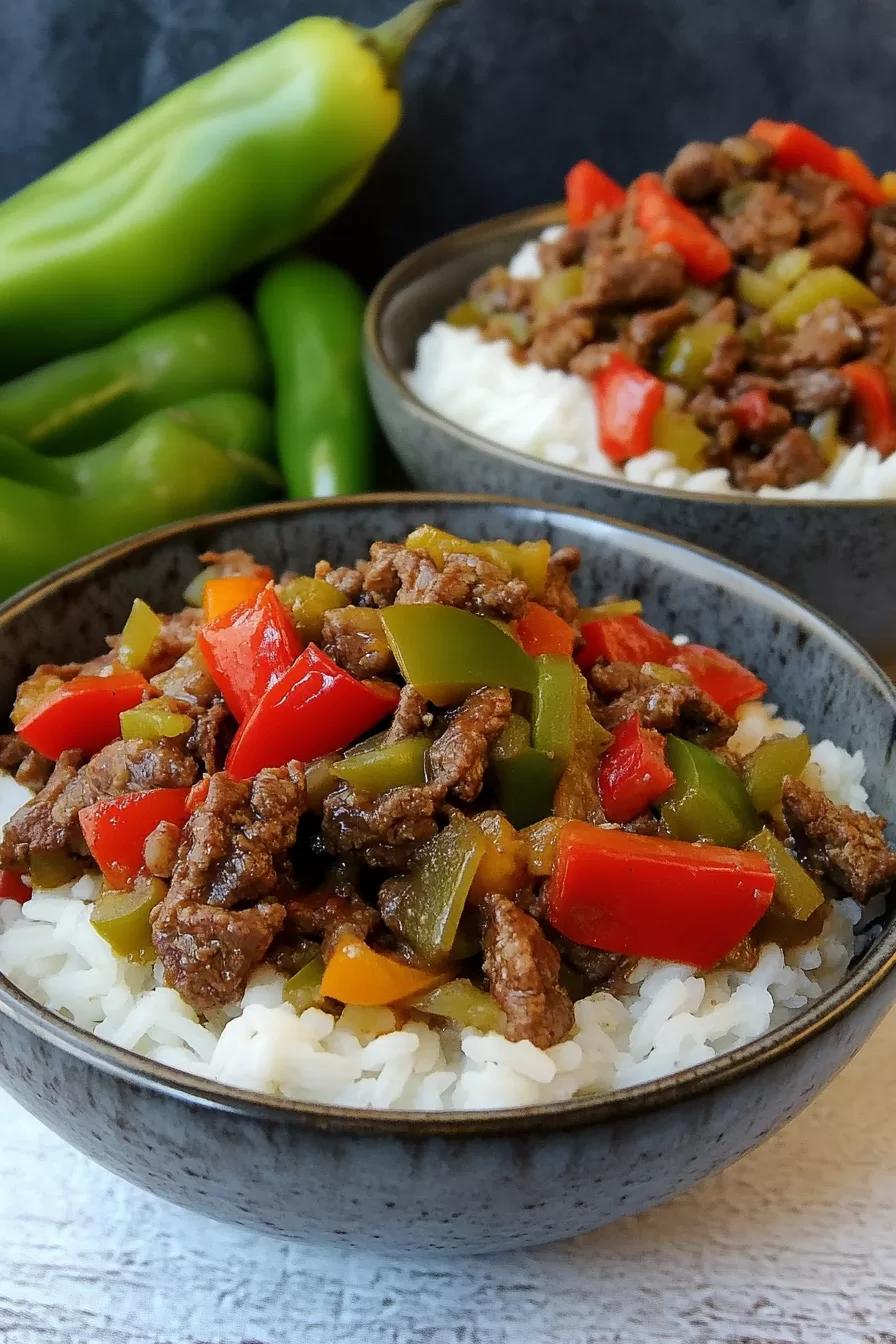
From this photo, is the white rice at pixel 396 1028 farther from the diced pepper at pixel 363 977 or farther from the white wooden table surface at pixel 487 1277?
the white wooden table surface at pixel 487 1277

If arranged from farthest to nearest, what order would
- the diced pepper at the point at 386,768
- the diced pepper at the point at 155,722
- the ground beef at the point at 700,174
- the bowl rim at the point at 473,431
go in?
the ground beef at the point at 700,174 → the bowl rim at the point at 473,431 → the diced pepper at the point at 155,722 → the diced pepper at the point at 386,768

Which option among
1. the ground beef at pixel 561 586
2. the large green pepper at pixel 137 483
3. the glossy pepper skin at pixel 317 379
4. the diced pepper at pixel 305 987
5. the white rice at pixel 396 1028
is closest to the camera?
the white rice at pixel 396 1028

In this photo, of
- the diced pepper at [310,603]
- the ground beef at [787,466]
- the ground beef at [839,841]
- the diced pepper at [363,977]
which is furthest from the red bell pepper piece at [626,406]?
the diced pepper at [363,977]

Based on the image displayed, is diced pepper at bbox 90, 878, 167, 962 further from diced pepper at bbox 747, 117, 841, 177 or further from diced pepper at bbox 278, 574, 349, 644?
diced pepper at bbox 747, 117, 841, 177

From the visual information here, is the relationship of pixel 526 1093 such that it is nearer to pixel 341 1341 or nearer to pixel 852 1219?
pixel 341 1341

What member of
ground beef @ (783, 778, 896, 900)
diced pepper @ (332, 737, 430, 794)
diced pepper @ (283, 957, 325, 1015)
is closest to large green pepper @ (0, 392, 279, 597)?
diced pepper @ (332, 737, 430, 794)
